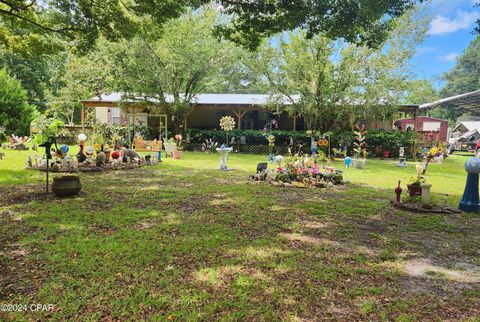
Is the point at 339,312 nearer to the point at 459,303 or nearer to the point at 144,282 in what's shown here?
the point at 459,303

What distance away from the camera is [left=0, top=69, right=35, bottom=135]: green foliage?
23294mm

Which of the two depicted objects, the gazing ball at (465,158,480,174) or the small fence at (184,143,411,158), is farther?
the small fence at (184,143,411,158)

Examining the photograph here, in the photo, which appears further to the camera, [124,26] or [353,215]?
[124,26]

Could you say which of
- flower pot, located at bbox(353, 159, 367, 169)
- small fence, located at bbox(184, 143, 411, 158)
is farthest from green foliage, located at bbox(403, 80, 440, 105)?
flower pot, located at bbox(353, 159, 367, 169)

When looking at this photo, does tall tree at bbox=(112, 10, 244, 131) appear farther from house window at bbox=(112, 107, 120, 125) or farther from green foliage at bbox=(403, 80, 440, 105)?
green foliage at bbox=(403, 80, 440, 105)

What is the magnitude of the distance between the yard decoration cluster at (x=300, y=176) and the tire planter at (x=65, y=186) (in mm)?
5171

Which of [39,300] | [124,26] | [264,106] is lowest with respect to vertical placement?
[39,300]

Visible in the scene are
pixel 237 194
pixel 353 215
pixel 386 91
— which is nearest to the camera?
pixel 353 215

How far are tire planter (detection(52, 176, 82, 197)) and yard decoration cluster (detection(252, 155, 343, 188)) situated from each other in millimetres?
5171

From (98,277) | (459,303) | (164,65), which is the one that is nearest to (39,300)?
(98,277)

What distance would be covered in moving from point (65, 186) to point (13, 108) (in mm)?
20855

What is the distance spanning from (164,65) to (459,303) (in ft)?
60.9

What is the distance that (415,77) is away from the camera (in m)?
19.2

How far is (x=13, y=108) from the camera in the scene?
23797 millimetres
